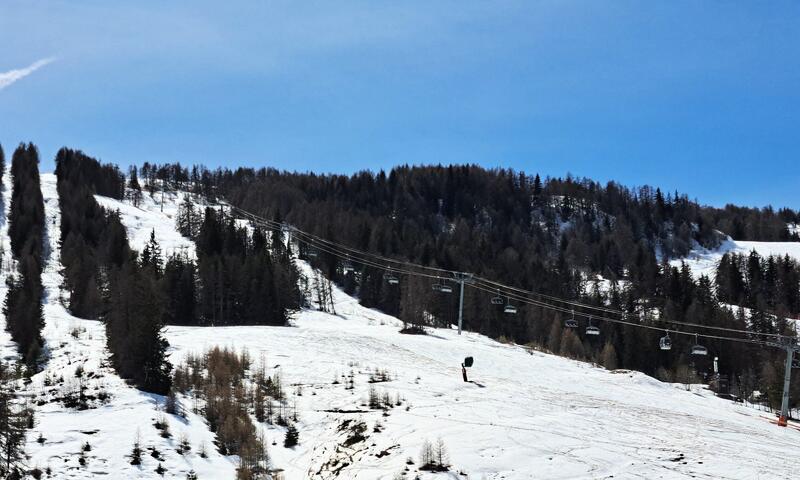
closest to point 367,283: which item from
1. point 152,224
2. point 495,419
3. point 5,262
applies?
point 152,224

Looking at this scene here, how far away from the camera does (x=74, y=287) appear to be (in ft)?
246

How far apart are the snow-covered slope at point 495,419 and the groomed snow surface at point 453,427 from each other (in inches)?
2.9

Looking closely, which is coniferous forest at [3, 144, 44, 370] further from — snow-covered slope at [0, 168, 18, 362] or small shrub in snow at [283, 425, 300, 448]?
small shrub in snow at [283, 425, 300, 448]

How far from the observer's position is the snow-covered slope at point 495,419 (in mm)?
19125

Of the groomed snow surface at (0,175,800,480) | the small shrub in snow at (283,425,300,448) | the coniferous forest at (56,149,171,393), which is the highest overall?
the coniferous forest at (56,149,171,393)

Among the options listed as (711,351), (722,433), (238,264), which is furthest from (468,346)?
(711,351)

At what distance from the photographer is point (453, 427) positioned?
72.7ft

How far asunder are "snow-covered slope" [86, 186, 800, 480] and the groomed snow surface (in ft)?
0.24

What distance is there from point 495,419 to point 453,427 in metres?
2.65

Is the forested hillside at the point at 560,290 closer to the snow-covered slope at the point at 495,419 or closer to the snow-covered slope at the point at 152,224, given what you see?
the snow-covered slope at the point at 152,224

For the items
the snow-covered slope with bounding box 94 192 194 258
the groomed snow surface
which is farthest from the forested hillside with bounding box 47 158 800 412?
the groomed snow surface

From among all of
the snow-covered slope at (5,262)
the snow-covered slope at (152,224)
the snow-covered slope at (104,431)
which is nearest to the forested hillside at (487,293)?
the snow-covered slope at (152,224)

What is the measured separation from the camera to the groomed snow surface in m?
18.7

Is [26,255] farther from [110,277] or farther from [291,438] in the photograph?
[291,438]
